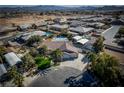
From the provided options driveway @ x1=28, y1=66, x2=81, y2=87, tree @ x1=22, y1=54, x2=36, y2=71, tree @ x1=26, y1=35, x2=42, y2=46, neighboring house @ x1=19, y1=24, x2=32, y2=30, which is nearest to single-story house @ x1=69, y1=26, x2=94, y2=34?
tree @ x1=26, y1=35, x2=42, y2=46

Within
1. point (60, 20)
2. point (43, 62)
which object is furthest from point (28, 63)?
point (60, 20)

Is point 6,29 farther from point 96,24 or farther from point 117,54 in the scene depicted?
point 117,54

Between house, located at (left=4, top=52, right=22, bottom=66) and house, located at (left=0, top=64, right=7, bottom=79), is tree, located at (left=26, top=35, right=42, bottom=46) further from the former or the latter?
house, located at (left=0, top=64, right=7, bottom=79)

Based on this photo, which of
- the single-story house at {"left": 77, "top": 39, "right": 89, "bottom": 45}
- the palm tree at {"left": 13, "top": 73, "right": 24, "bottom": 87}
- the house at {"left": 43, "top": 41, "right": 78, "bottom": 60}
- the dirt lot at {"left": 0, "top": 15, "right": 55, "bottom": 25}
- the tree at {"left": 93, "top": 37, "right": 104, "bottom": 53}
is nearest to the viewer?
the palm tree at {"left": 13, "top": 73, "right": 24, "bottom": 87}
